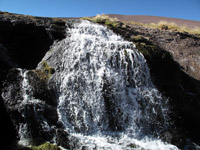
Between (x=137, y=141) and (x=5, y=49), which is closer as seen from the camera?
(x=137, y=141)

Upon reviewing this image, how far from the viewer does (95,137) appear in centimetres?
585

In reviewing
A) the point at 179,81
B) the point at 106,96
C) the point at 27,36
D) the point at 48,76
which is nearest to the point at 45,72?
the point at 48,76

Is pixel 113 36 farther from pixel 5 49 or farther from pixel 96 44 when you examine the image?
pixel 5 49

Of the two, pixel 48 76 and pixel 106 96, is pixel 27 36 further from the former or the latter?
pixel 106 96

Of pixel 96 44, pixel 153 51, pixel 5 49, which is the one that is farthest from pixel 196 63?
pixel 5 49

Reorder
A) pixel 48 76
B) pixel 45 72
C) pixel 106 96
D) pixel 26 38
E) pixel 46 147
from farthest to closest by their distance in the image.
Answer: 1. pixel 26 38
2. pixel 45 72
3. pixel 48 76
4. pixel 106 96
5. pixel 46 147

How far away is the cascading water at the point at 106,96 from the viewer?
597cm

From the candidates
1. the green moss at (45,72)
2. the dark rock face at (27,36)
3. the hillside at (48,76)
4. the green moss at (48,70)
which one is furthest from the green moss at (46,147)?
the dark rock face at (27,36)

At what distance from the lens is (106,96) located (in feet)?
21.6

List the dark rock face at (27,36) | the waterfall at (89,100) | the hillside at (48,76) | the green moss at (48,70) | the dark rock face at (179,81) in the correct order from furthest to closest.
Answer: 1. the dark rock face at (27,36)
2. the dark rock face at (179,81)
3. the green moss at (48,70)
4. the hillside at (48,76)
5. the waterfall at (89,100)

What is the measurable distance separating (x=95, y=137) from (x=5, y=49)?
15.9 ft

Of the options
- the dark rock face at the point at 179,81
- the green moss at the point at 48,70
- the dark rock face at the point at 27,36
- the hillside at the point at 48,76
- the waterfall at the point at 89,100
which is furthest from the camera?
the dark rock face at the point at 27,36

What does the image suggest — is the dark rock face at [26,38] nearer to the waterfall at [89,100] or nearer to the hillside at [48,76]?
the hillside at [48,76]

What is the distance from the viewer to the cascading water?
5.97 m
